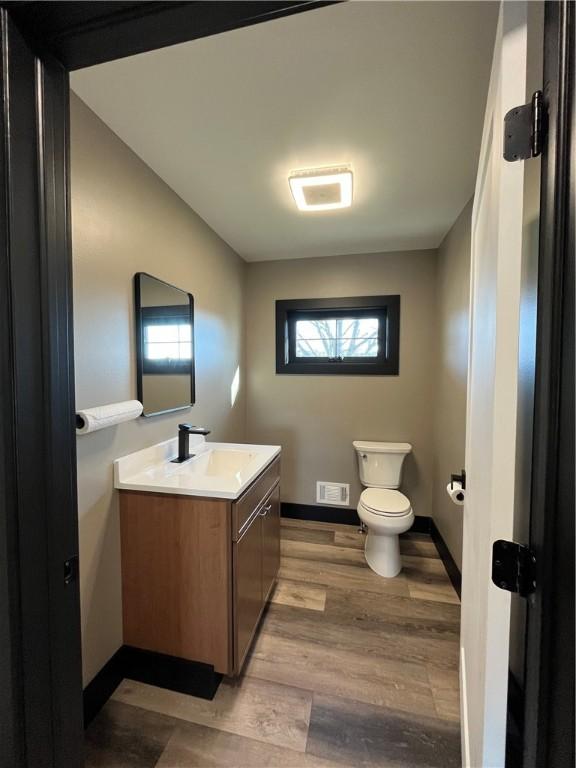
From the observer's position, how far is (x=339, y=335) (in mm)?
2900

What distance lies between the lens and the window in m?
2.74

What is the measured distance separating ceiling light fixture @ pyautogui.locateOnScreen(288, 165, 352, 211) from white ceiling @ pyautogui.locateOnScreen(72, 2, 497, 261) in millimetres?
46

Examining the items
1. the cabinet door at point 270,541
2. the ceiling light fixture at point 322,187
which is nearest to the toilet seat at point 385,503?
the cabinet door at point 270,541

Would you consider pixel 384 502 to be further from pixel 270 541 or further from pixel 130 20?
pixel 130 20

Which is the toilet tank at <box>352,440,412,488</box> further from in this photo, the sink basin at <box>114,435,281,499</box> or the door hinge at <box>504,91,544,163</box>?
the door hinge at <box>504,91,544,163</box>

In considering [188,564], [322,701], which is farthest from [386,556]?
[188,564]

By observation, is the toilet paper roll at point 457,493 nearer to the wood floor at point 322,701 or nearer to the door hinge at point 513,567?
the door hinge at point 513,567

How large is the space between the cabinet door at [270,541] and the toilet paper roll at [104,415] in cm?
85

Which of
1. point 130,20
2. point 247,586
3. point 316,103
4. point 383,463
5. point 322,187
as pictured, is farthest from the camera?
point 383,463

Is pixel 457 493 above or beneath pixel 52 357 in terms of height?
beneath

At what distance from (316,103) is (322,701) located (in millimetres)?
2423

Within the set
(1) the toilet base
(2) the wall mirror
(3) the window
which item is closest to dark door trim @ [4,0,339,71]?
(2) the wall mirror

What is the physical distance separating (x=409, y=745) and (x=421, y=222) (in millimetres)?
2710

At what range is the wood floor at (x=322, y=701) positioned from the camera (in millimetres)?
1145
